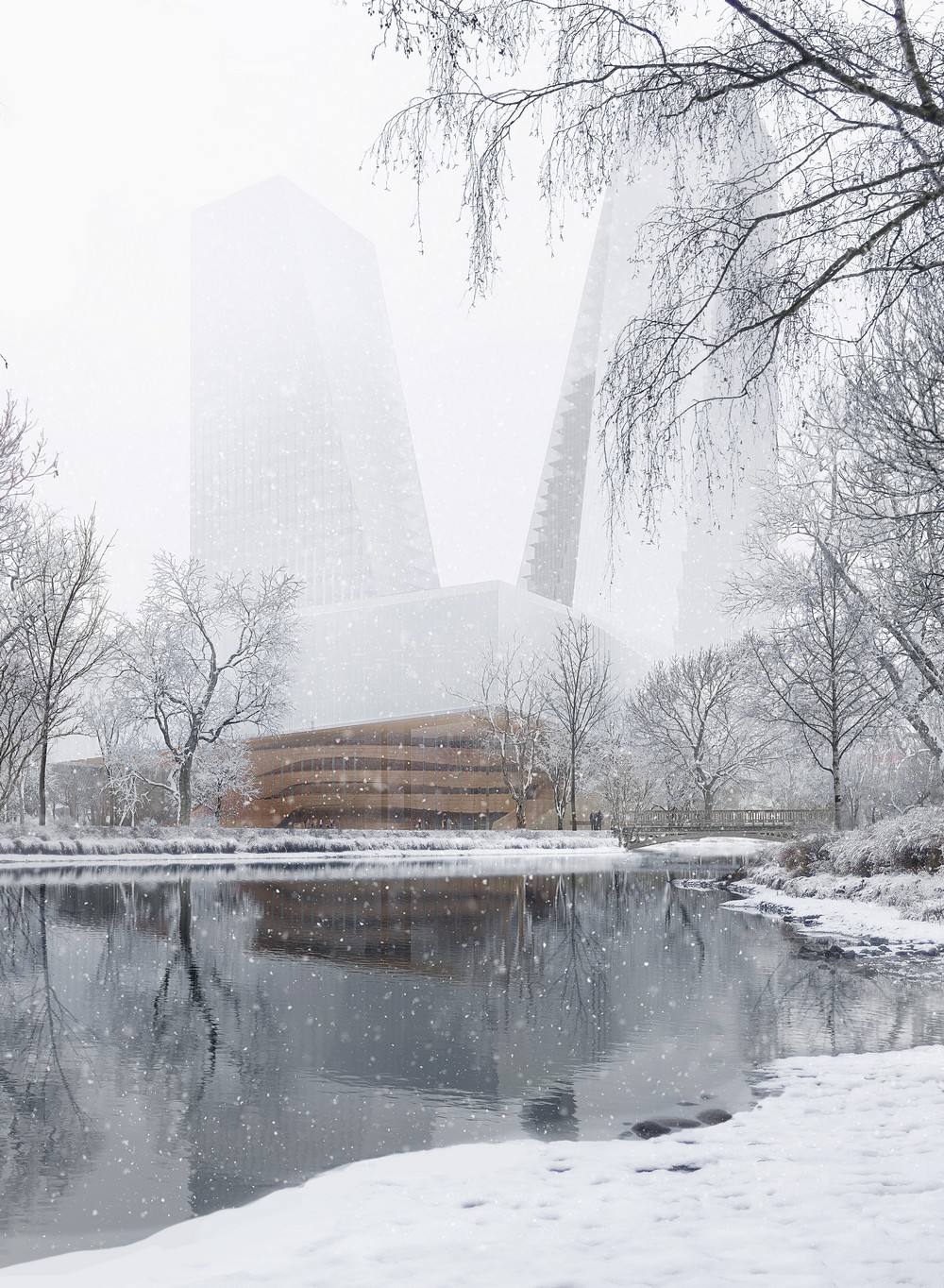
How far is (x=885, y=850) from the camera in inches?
625

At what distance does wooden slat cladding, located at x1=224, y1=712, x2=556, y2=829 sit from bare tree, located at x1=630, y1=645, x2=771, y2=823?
2430 cm

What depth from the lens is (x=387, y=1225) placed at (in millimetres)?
3400

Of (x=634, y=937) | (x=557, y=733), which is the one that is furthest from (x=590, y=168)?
(x=557, y=733)

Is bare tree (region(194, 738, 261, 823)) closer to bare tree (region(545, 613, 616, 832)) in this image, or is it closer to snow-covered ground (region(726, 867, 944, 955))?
bare tree (region(545, 613, 616, 832))

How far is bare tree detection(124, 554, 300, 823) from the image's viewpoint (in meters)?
37.0

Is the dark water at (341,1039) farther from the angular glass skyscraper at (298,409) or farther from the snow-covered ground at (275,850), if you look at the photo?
the angular glass skyscraper at (298,409)

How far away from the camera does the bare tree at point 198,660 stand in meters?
37.0

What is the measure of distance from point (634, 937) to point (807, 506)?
1357cm

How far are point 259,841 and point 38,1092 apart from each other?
93.2 feet

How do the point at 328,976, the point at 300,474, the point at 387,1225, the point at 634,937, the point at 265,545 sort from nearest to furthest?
the point at 387,1225, the point at 328,976, the point at 634,937, the point at 300,474, the point at 265,545

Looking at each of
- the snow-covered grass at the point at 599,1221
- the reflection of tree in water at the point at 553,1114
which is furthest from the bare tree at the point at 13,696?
the snow-covered grass at the point at 599,1221

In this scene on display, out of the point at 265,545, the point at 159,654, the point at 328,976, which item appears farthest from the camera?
the point at 265,545

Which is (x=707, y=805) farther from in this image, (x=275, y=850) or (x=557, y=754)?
(x=275, y=850)

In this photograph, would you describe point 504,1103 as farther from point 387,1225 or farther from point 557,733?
point 557,733
